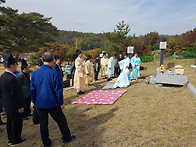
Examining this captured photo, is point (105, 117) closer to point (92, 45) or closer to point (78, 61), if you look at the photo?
point (78, 61)

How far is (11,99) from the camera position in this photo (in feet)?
9.96

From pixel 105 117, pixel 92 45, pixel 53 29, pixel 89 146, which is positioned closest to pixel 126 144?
pixel 89 146

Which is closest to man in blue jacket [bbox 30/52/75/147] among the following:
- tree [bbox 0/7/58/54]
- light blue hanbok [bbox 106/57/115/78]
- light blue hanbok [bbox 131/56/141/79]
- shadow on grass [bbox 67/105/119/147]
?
→ shadow on grass [bbox 67/105/119/147]

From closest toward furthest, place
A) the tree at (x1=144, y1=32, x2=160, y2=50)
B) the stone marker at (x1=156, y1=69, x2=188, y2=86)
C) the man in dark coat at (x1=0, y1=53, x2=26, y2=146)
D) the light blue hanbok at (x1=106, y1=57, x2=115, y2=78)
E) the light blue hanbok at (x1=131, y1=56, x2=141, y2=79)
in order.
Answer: the man in dark coat at (x1=0, y1=53, x2=26, y2=146) < the stone marker at (x1=156, y1=69, x2=188, y2=86) < the light blue hanbok at (x1=131, y1=56, x2=141, y2=79) < the light blue hanbok at (x1=106, y1=57, x2=115, y2=78) < the tree at (x1=144, y1=32, x2=160, y2=50)

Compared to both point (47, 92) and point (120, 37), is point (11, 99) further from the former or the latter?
point (120, 37)

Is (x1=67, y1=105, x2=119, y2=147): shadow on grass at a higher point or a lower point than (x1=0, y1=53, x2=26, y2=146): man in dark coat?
lower

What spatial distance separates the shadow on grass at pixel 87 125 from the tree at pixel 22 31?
18468mm

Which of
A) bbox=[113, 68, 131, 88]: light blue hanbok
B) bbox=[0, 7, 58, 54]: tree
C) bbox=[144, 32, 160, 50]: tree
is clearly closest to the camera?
bbox=[113, 68, 131, 88]: light blue hanbok

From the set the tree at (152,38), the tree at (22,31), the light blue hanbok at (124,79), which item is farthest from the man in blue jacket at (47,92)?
the tree at (152,38)

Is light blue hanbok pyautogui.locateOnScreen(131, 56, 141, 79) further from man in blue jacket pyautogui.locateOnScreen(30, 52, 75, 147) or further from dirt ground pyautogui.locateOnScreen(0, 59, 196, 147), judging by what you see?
man in blue jacket pyautogui.locateOnScreen(30, 52, 75, 147)

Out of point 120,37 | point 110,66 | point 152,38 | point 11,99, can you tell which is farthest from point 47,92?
point 152,38

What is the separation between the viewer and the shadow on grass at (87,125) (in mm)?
3115

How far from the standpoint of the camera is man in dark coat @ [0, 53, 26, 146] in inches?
118

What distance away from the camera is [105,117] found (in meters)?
4.30
